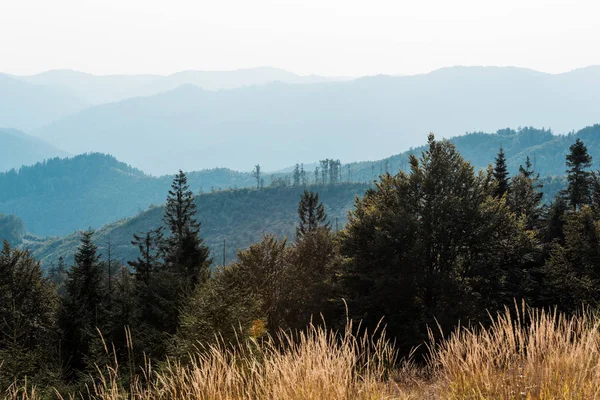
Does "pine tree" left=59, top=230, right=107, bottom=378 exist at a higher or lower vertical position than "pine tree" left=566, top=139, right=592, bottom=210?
lower

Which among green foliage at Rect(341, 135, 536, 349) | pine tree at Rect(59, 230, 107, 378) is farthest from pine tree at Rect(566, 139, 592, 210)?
pine tree at Rect(59, 230, 107, 378)

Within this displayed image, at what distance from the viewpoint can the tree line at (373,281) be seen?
29.9 meters

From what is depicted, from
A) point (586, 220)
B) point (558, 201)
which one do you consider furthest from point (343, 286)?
point (558, 201)

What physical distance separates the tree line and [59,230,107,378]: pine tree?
0.38 feet

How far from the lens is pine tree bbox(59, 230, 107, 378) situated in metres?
40.4

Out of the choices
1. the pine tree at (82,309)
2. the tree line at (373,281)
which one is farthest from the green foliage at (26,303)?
the pine tree at (82,309)

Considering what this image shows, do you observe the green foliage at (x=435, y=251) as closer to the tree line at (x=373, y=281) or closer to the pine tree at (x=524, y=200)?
the tree line at (x=373, y=281)

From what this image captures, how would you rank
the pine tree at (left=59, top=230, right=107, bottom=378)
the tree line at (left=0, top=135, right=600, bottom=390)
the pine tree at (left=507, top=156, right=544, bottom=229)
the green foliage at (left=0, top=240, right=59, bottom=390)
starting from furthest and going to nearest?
the pine tree at (left=507, top=156, right=544, bottom=229) → the pine tree at (left=59, top=230, right=107, bottom=378) → the green foliage at (left=0, top=240, right=59, bottom=390) → the tree line at (left=0, top=135, right=600, bottom=390)

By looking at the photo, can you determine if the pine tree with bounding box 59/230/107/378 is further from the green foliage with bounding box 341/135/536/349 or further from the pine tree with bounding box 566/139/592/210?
the pine tree with bounding box 566/139/592/210

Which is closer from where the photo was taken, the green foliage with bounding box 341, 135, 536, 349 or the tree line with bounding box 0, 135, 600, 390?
the tree line with bounding box 0, 135, 600, 390

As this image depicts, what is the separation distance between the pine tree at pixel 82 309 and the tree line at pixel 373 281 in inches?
4.5

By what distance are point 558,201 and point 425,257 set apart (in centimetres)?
3268

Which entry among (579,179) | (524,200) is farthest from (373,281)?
(579,179)

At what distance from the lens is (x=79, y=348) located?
4091 cm
